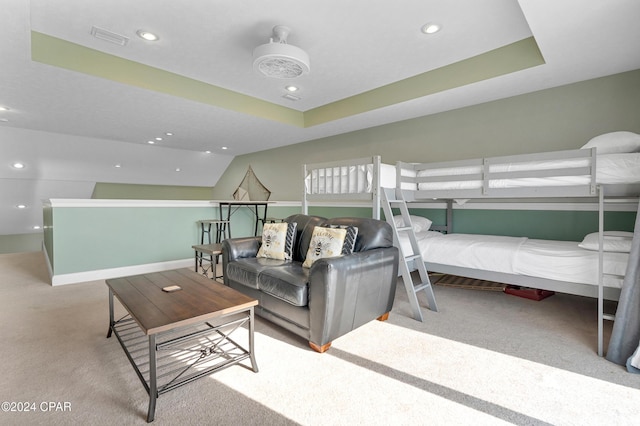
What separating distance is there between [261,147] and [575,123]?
5.21m

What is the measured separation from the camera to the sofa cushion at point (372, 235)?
2.68 m

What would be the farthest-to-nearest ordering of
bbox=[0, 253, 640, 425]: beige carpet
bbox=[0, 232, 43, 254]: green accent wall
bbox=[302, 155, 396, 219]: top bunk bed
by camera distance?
1. bbox=[0, 232, 43, 254]: green accent wall
2. bbox=[302, 155, 396, 219]: top bunk bed
3. bbox=[0, 253, 640, 425]: beige carpet

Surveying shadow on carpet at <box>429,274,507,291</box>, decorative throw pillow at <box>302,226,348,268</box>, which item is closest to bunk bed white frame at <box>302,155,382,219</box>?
decorative throw pillow at <box>302,226,348,268</box>

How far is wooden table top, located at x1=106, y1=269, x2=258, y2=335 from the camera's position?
1.60 metres

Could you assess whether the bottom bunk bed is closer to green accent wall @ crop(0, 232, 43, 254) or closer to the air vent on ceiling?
the air vent on ceiling

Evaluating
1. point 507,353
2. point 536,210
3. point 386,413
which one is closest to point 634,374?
point 507,353

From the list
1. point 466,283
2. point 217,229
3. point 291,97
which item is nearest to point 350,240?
point 466,283

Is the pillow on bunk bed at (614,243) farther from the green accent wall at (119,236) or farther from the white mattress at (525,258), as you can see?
the green accent wall at (119,236)

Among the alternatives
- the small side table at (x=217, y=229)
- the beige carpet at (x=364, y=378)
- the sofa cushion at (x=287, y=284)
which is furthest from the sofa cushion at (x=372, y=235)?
the small side table at (x=217, y=229)

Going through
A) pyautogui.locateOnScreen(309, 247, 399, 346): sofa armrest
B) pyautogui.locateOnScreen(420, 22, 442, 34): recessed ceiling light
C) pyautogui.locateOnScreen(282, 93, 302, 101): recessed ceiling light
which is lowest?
pyautogui.locateOnScreen(309, 247, 399, 346): sofa armrest

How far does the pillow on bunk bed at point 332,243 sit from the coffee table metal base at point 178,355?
0.87m

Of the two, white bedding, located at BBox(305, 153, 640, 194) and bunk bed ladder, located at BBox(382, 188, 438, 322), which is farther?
bunk bed ladder, located at BBox(382, 188, 438, 322)

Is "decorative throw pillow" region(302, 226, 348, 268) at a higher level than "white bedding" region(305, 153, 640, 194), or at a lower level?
lower

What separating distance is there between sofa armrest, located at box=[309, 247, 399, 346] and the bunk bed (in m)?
0.51
